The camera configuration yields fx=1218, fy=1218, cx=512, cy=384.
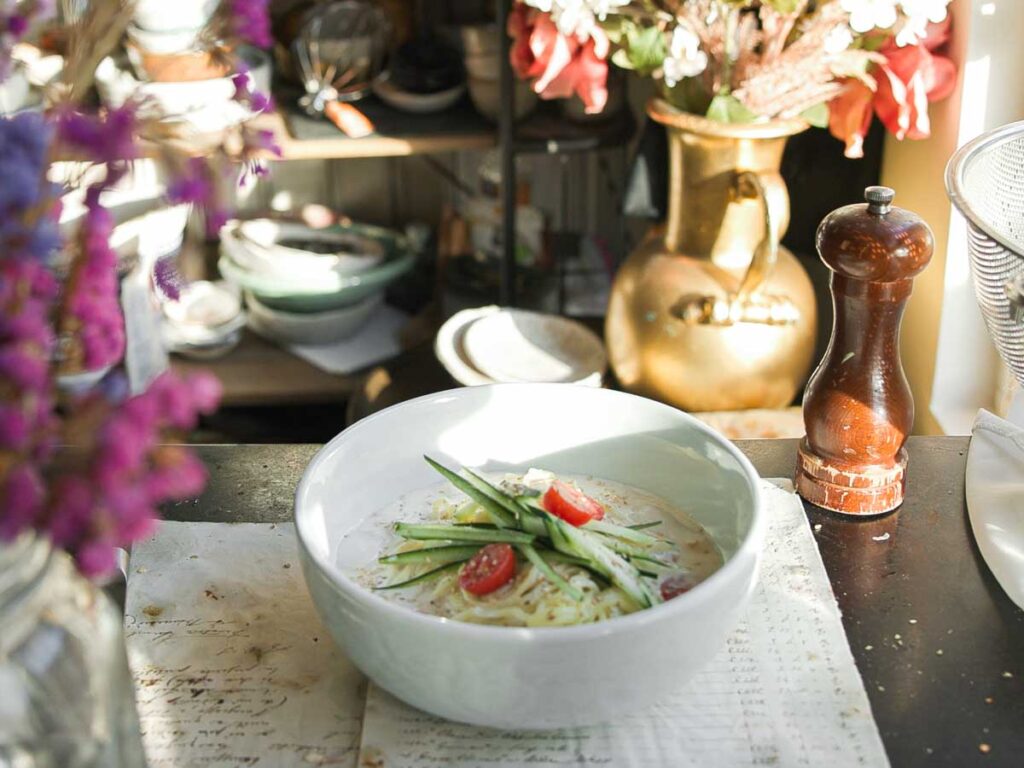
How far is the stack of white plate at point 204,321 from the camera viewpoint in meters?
1.95

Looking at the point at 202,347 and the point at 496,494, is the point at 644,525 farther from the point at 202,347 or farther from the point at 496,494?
the point at 202,347

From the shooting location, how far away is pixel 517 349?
159 centimetres

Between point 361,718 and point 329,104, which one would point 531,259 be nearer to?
point 329,104

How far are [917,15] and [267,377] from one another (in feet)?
3.92

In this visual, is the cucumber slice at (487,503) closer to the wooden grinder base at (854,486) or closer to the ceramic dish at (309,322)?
the wooden grinder base at (854,486)

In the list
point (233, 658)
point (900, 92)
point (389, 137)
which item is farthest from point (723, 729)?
point (389, 137)

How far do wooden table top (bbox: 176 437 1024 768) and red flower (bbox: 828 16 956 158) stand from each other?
425 mm

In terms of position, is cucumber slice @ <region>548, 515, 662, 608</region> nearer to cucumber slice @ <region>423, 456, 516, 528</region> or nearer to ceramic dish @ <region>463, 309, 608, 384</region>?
cucumber slice @ <region>423, 456, 516, 528</region>

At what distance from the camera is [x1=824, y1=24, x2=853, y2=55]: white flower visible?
118 cm

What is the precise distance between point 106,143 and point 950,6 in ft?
3.67

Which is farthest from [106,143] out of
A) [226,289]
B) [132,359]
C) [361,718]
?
[226,289]

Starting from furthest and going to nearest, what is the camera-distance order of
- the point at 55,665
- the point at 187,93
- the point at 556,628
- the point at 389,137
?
the point at 389,137, the point at 187,93, the point at 556,628, the point at 55,665

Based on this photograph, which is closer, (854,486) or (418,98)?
(854,486)

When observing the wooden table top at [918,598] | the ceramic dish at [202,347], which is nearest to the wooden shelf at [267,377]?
the ceramic dish at [202,347]
